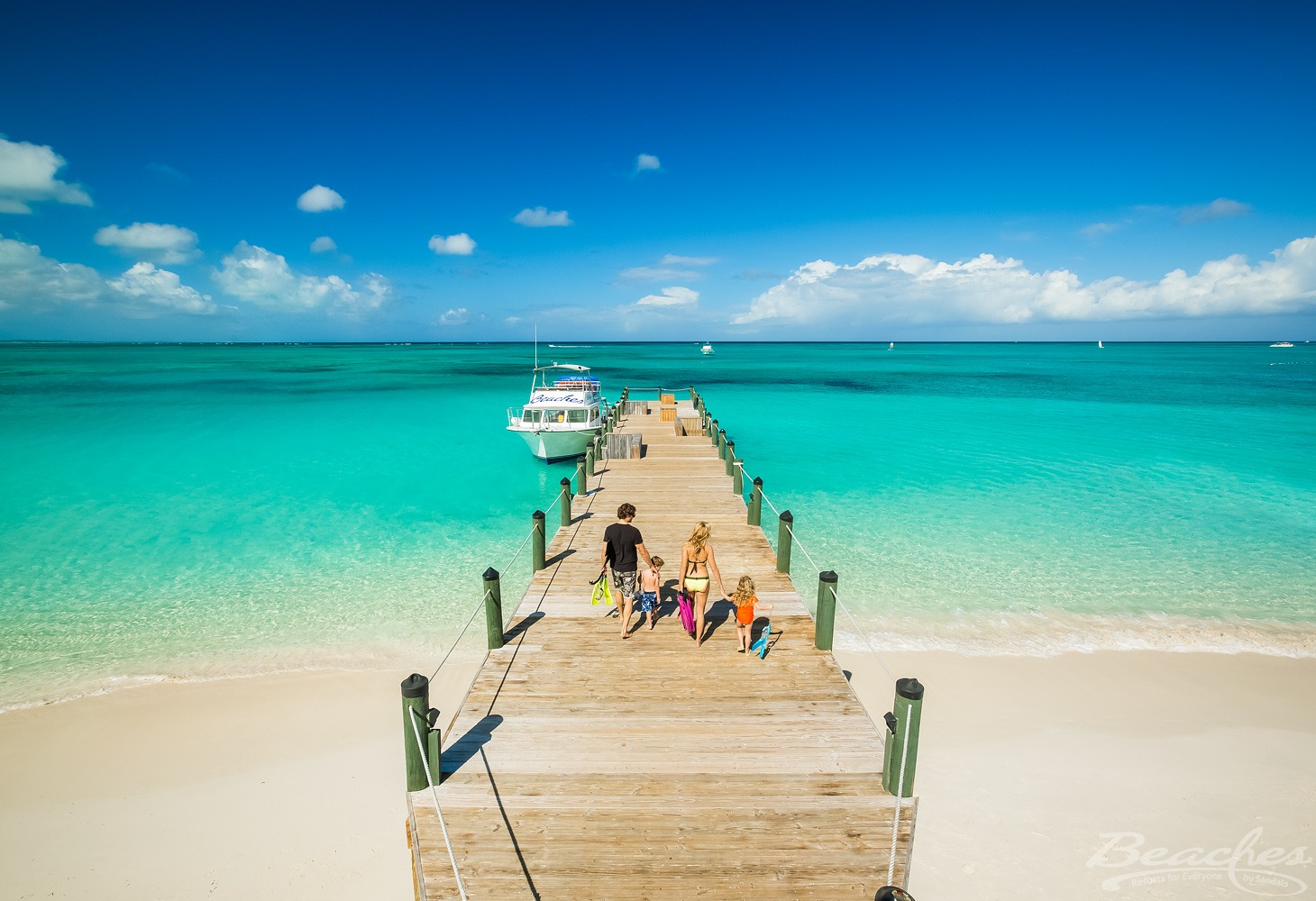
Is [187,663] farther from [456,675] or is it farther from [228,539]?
[228,539]

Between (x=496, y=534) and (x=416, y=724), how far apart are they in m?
13.7

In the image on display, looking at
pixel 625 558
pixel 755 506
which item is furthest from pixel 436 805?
pixel 755 506

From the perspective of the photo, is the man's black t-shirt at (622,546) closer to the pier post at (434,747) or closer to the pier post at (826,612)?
the pier post at (826,612)

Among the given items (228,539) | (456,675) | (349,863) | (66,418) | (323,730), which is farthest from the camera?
(66,418)

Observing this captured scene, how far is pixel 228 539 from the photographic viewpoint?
61.2 ft

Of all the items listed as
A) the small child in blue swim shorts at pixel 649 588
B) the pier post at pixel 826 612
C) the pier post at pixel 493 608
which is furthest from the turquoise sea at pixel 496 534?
the small child in blue swim shorts at pixel 649 588

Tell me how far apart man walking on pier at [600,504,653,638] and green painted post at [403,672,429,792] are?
10.0ft

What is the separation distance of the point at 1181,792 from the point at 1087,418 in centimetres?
4800

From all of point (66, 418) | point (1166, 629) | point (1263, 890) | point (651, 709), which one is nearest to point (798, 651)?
point (651, 709)

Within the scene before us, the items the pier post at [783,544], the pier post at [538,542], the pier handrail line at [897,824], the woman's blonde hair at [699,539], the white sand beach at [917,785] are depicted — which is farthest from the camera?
the pier post at [538,542]

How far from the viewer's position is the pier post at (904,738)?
17.4 feet

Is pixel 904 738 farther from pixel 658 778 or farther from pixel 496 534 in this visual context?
pixel 496 534

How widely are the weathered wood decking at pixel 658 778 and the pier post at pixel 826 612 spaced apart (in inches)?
7.6

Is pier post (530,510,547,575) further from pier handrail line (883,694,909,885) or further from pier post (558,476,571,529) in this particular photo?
pier handrail line (883,694,909,885)
